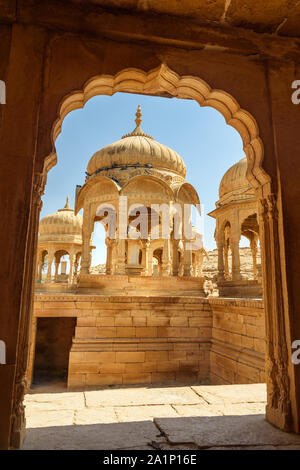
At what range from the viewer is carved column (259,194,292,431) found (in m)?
3.04

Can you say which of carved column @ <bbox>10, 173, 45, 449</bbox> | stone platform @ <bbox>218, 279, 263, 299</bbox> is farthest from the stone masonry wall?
stone platform @ <bbox>218, 279, 263, 299</bbox>

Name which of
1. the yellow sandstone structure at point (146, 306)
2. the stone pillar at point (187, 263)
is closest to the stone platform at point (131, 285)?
the yellow sandstone structure at point (146, 306)

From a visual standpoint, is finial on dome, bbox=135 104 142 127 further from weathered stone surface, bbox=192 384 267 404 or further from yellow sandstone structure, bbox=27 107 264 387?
weathered stone surface, bbox=192 384 267 404

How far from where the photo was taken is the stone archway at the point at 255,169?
3.09m

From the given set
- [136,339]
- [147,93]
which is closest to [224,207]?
[136,339]

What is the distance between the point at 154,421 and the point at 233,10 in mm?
4280

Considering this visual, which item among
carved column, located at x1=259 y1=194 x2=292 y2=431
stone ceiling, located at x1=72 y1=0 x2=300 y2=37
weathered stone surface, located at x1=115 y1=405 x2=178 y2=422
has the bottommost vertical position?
weathered stone surface, located at x1=115 y1=405 x2=178 y2=422

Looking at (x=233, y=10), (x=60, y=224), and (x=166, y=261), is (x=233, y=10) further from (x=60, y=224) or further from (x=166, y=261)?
(x=60, y=224)

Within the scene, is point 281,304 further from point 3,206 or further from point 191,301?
point 191,301

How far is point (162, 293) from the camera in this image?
404 inches

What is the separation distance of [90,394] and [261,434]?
7.46 feet

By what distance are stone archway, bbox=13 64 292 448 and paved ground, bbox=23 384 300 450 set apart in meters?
0.38

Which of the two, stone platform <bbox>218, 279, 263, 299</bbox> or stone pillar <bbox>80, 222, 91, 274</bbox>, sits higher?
stone pillar <bbox>80, 222, 91, 274</bbox>

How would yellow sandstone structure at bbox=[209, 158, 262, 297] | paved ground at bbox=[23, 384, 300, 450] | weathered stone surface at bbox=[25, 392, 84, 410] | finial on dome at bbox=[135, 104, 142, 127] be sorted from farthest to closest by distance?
finial on dome at bbox=[135, 104, 142, 127], yellow sandstone structure at bbox=[209, 158, 262, 297], weathered stone surface at bbox=[25, 392, 84, 410], paved ground at bbox=[23, 384, 300, 450]
